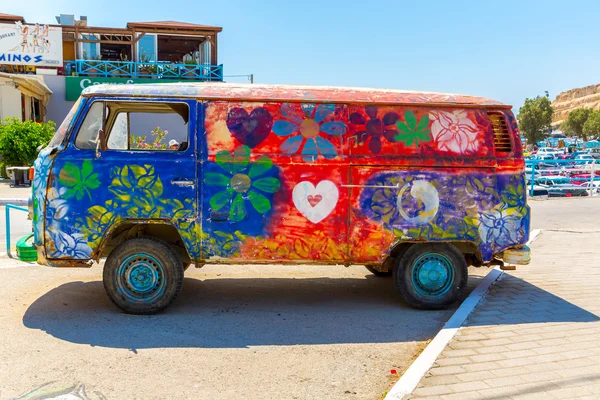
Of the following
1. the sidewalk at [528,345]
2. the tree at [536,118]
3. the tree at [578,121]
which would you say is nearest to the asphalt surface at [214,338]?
the sidewalk at [528,345]

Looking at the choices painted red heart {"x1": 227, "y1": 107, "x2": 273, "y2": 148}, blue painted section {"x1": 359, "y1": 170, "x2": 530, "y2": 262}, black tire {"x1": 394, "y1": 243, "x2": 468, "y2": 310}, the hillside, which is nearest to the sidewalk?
black tire {"x1": 394, "y1": 243, "x2": 468, "y2": 310}

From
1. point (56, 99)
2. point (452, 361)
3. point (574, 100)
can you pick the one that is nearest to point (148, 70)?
point (56, 99)

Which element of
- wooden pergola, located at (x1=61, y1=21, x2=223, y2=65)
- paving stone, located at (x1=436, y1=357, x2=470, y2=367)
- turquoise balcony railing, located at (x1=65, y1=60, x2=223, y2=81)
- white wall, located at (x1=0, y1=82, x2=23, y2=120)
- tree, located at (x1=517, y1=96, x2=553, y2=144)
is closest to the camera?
paving stone, located at (x1=436, y1=357, x2=470, y2=367)

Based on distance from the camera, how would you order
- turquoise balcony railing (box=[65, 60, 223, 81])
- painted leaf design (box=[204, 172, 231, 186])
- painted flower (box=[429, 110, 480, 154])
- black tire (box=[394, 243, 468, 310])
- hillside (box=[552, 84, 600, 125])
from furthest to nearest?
hillside (box=[552, 84, 600, 125])
turquoise balcony railing (box=[65, 60, 223, 81])
black tire (box=[394, 243, 468, 310])
painted flower (box=[429, 110, 480, 154])
painted leaf design (box=[204, 172, 231, 186])

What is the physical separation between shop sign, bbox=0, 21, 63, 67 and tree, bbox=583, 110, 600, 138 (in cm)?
8492

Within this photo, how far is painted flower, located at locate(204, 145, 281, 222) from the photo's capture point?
625 cm

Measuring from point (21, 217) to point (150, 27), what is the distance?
1900cm

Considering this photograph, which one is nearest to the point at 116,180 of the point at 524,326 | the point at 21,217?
the point at 524,326

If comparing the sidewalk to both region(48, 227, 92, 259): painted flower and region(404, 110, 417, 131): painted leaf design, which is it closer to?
region(404, 110, 417, 131): painted leaf design

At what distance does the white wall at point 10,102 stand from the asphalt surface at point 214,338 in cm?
1795

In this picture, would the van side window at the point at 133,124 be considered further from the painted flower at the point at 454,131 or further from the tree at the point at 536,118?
the tree at the point at 536,118

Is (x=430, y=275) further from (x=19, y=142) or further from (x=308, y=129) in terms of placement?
(x=19, y=142)

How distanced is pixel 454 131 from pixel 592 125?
9676cm

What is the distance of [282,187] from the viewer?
248 inches
